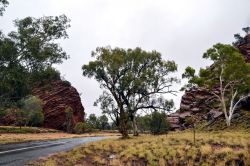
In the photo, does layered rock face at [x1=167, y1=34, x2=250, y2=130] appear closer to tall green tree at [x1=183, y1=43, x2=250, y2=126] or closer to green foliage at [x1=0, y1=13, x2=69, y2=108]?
tall green tree at [x1=183, y1=43, x2=250, y2=126]

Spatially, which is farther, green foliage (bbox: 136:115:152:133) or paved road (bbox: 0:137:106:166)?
green foliage (bbox: 136:115:152:133)

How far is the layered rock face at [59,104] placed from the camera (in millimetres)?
104000

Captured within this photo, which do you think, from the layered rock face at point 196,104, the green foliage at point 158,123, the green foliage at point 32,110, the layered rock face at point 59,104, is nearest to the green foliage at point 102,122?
the layered rock face at point 59,104

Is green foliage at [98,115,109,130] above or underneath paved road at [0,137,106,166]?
above

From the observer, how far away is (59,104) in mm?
108625

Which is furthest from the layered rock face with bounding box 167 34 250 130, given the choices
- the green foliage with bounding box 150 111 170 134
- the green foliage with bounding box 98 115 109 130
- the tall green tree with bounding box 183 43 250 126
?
the green foliage with bounding box 98 115 109 130

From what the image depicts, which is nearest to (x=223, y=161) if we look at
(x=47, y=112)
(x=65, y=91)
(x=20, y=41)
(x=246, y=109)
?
(x=20, y=41)

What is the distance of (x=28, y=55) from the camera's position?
29000mm

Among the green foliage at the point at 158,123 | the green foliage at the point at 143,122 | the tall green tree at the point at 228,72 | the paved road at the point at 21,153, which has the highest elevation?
the tall green tree at the point at 228,72

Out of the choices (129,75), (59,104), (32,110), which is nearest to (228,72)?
(129,75)

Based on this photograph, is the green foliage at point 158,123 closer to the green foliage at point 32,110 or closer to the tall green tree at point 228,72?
the tall green tree at point 228,72

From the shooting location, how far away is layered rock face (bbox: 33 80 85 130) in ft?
341

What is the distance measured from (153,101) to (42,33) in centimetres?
1770

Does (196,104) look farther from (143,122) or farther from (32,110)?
(32,110)
